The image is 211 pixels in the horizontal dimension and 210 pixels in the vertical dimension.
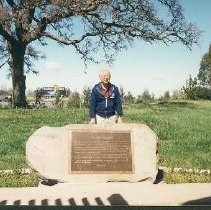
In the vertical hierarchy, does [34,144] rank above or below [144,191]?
above

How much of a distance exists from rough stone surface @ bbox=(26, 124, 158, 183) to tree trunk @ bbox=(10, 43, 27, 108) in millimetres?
22491

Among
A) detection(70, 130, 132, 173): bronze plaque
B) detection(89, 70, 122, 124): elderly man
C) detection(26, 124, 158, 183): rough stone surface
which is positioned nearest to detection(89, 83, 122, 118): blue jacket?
detection(89, 70, 122, 124): elderly man

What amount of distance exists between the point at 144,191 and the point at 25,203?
2448 mm

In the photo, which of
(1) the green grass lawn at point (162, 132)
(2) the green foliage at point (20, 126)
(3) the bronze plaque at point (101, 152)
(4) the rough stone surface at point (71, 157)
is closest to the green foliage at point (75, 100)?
(1) the green grass lawn at point (162, 132)

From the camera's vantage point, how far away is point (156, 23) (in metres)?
32.2

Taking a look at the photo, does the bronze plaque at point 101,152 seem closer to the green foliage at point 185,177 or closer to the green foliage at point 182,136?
the green foliage at point 185,177

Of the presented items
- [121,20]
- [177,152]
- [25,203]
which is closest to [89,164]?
[25,203]

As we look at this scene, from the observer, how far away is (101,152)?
432 inches

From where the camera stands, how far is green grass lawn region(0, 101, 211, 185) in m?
14.1

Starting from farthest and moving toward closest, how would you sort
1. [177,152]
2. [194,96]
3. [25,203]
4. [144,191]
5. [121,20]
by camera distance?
[194,96] < [121,20] < [177,152] < [144,191] < [25,203]

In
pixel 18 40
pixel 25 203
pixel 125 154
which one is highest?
pixel 18 40

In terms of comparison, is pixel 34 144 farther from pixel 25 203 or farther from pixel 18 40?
pixel 18 40

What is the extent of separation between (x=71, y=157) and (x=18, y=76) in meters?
23.6

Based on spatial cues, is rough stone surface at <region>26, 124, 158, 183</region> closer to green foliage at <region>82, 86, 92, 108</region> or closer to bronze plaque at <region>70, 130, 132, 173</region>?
bronze plaque at <region>70, 130, 132, 173</region>
